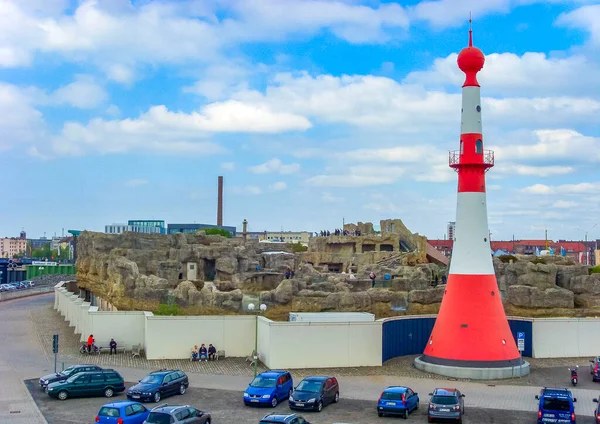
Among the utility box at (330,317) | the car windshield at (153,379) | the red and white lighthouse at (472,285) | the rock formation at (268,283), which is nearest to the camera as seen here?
→ the car windshield at (153,379)

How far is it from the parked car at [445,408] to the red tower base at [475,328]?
7.69 m

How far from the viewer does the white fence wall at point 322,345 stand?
3128cm

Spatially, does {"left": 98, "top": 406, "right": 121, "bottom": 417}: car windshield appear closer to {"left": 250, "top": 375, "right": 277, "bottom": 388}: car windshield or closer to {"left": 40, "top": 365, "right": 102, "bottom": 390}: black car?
{"left": 250, "top": 375, "right": 277, "bottom": 388}: car windshield

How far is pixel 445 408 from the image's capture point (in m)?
22.3

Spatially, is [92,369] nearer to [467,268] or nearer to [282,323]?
[282,323]

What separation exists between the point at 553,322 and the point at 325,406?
55.4 ft

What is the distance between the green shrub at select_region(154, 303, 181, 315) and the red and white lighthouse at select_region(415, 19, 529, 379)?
13.8 meters

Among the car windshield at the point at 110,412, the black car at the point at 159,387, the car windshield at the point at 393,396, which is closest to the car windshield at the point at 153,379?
the black car at the point at 159,387

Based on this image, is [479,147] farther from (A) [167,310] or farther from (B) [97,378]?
(B) [97,378]

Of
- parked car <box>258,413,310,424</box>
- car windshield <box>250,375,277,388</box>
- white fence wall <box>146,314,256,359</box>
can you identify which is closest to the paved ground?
white fence wall <box>146,314,256,359</box>

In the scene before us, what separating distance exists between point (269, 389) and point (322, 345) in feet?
25.0

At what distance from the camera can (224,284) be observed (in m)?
45.3

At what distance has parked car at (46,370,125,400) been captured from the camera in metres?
24.7

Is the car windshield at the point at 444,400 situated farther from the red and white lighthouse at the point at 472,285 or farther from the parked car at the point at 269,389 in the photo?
the red and white lighthouse at the point at 472,285
